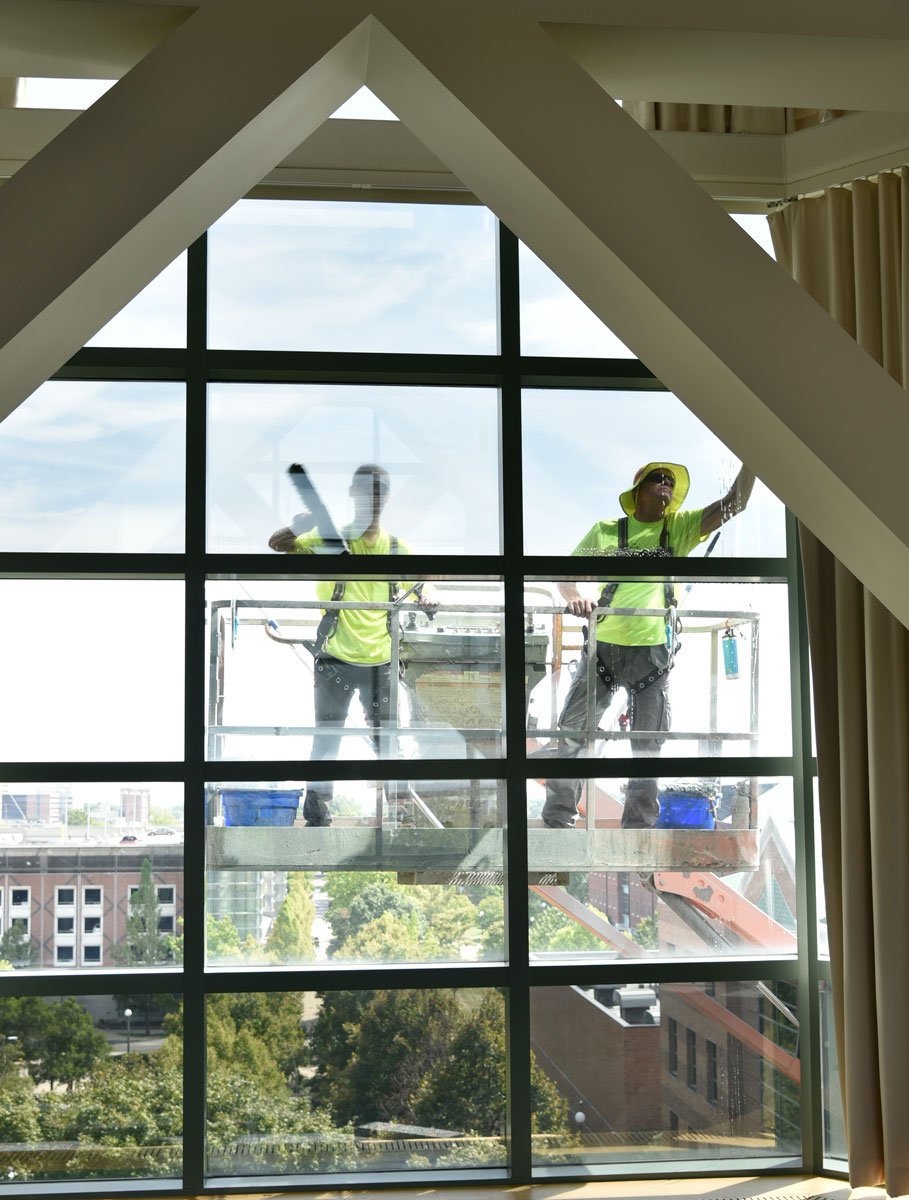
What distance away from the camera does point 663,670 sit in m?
4.05

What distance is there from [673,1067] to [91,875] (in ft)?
7.01

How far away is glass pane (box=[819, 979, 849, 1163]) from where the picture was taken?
378cm

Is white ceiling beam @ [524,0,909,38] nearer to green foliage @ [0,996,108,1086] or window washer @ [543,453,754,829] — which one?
window washer @ [543,453,754,829]

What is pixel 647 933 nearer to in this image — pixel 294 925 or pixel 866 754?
pixel 866 754

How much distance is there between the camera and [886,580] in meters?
1.26

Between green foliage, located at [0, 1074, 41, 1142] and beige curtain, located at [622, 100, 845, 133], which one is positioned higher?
beige curtain, located at [622, 100, 845, 133]

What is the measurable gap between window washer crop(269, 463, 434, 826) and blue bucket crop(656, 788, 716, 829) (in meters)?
1.03

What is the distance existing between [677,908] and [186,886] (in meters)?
1.73

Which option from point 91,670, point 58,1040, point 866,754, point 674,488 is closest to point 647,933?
point 866,754

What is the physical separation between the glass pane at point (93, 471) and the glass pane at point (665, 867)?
1667mm

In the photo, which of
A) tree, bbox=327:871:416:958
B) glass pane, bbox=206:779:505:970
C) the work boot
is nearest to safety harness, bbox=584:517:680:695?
the work boot

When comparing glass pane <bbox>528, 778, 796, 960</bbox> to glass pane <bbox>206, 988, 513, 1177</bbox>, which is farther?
glass pane <bbox>528, 778, 796, 960</bbox>

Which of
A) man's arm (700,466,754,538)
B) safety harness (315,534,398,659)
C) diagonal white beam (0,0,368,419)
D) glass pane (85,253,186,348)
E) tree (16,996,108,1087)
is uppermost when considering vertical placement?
glass pane (85,253,186,348)

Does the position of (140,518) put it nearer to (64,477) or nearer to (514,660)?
(64,477)
